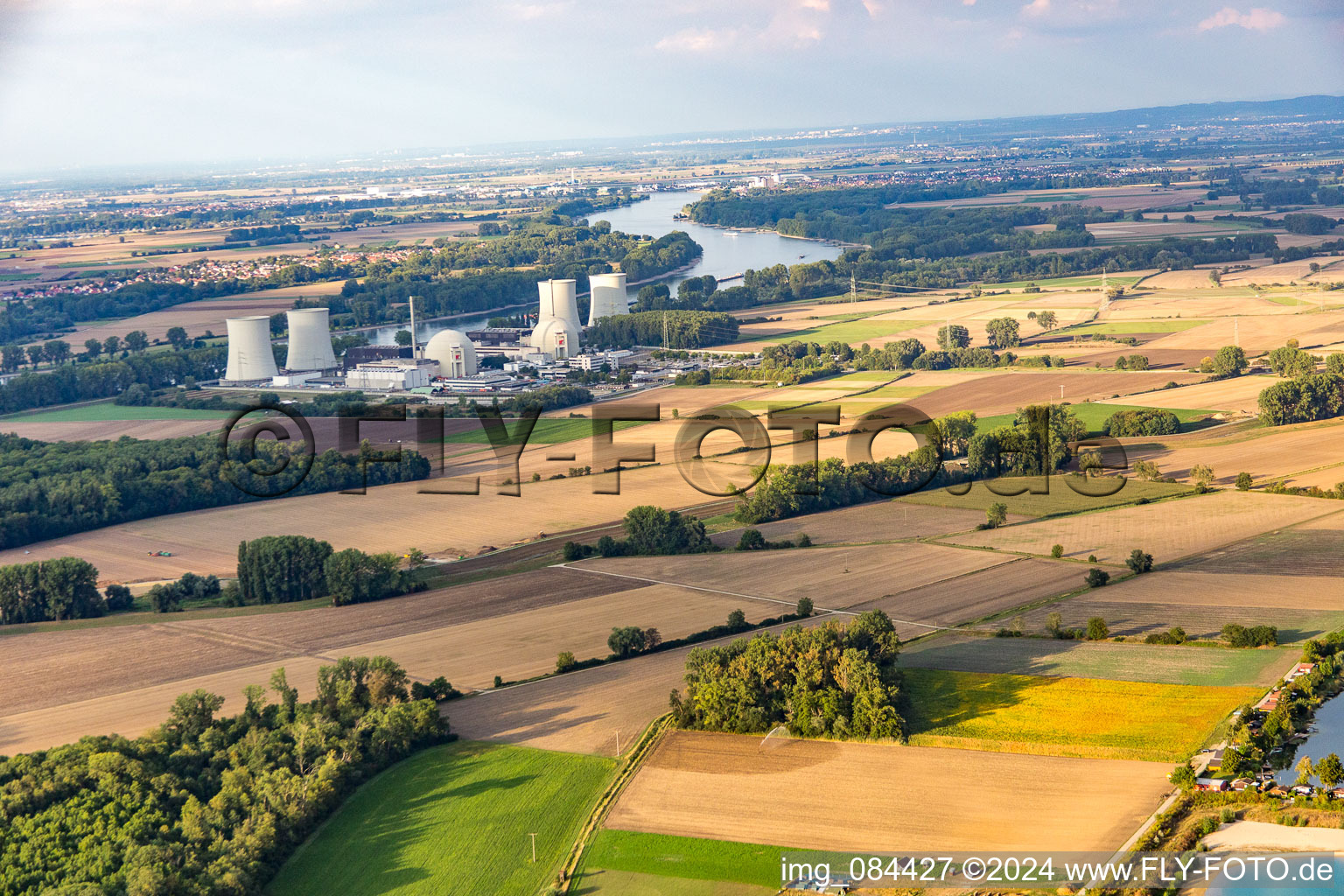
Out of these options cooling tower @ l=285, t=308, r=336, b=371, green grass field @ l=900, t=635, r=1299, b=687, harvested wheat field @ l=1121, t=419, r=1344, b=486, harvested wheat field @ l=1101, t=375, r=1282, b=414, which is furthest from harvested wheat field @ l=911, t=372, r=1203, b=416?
cooling tower @ l=285, t=308, r=336, b=371

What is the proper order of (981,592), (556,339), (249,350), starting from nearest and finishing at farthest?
(981,592)
(249,350)
(556,339)

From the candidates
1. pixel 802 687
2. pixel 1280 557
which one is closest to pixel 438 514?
pixel 802 687

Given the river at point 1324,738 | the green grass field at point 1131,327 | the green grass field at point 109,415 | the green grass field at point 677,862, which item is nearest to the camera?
the green grass field at point 677,862

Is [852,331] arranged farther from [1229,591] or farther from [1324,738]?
[1324,738]

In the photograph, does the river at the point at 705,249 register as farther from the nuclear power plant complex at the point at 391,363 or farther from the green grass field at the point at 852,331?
the green grass field at the point at 852,331

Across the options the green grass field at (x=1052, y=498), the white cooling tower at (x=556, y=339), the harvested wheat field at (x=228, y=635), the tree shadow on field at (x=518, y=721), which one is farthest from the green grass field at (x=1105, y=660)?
the white cooling tower at (x=556, y=339)

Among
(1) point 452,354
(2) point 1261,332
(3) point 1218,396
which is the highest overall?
(2) point 1261,332

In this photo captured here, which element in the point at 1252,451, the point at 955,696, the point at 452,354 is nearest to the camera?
the point at 955,696
